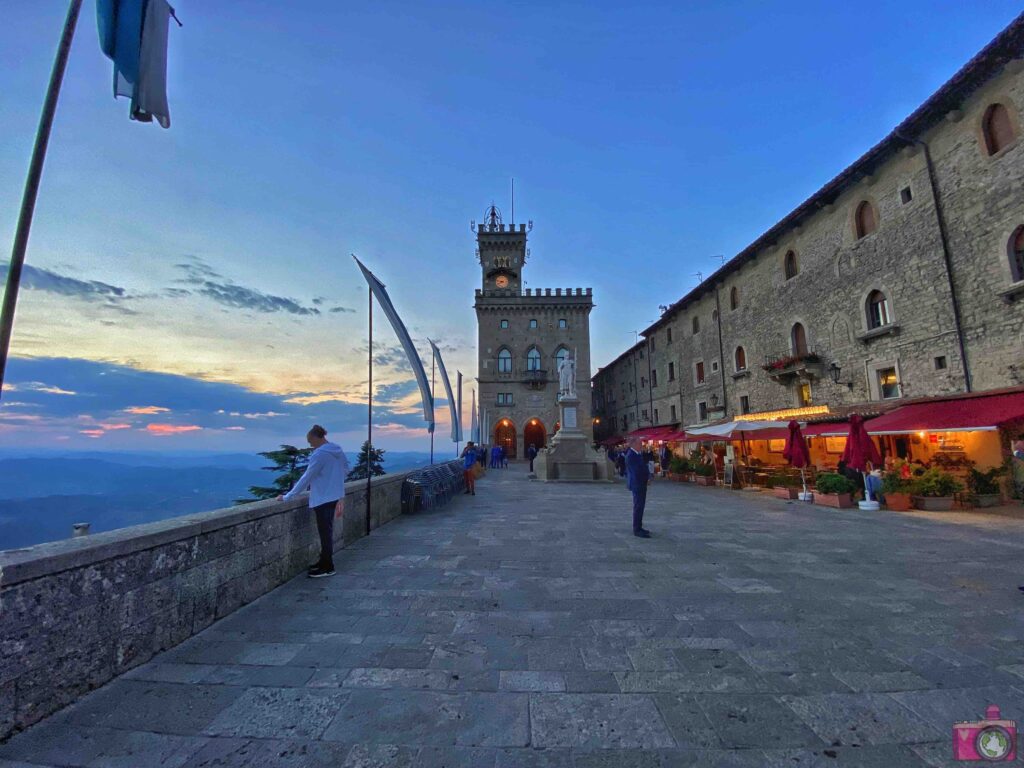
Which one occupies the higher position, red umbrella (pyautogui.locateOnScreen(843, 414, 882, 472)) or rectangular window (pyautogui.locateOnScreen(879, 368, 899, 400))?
rectangular window (pyautogui.locateOnScreen(879, 368, 899, 400))

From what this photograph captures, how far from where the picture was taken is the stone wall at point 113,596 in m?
2.51

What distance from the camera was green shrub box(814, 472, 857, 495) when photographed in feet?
38.4

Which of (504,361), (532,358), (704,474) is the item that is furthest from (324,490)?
(532,358)

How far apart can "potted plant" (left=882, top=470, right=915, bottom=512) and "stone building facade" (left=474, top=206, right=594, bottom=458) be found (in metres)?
30.1

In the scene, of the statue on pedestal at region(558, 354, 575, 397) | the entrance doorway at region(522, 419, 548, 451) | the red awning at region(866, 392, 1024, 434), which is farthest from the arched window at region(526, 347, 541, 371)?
the red awning at region(866, 392, 1024, 434)

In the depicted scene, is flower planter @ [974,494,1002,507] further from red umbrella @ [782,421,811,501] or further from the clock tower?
the clock tower

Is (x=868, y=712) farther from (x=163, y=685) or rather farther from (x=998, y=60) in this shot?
(x=998, y=60)

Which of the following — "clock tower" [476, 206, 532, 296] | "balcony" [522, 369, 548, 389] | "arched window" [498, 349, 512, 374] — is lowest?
"balcony" [522, 369, 548, 389]

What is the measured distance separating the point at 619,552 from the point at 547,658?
363 cm

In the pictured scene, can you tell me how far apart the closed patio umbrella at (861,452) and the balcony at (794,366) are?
9.02 meters

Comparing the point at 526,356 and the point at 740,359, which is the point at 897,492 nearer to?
the point at 740,359

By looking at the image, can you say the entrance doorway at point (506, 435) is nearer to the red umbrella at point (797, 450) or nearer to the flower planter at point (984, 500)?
the red umbrella at point (797, 450)

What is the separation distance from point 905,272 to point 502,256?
36583 mm

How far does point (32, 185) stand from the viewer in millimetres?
3506
